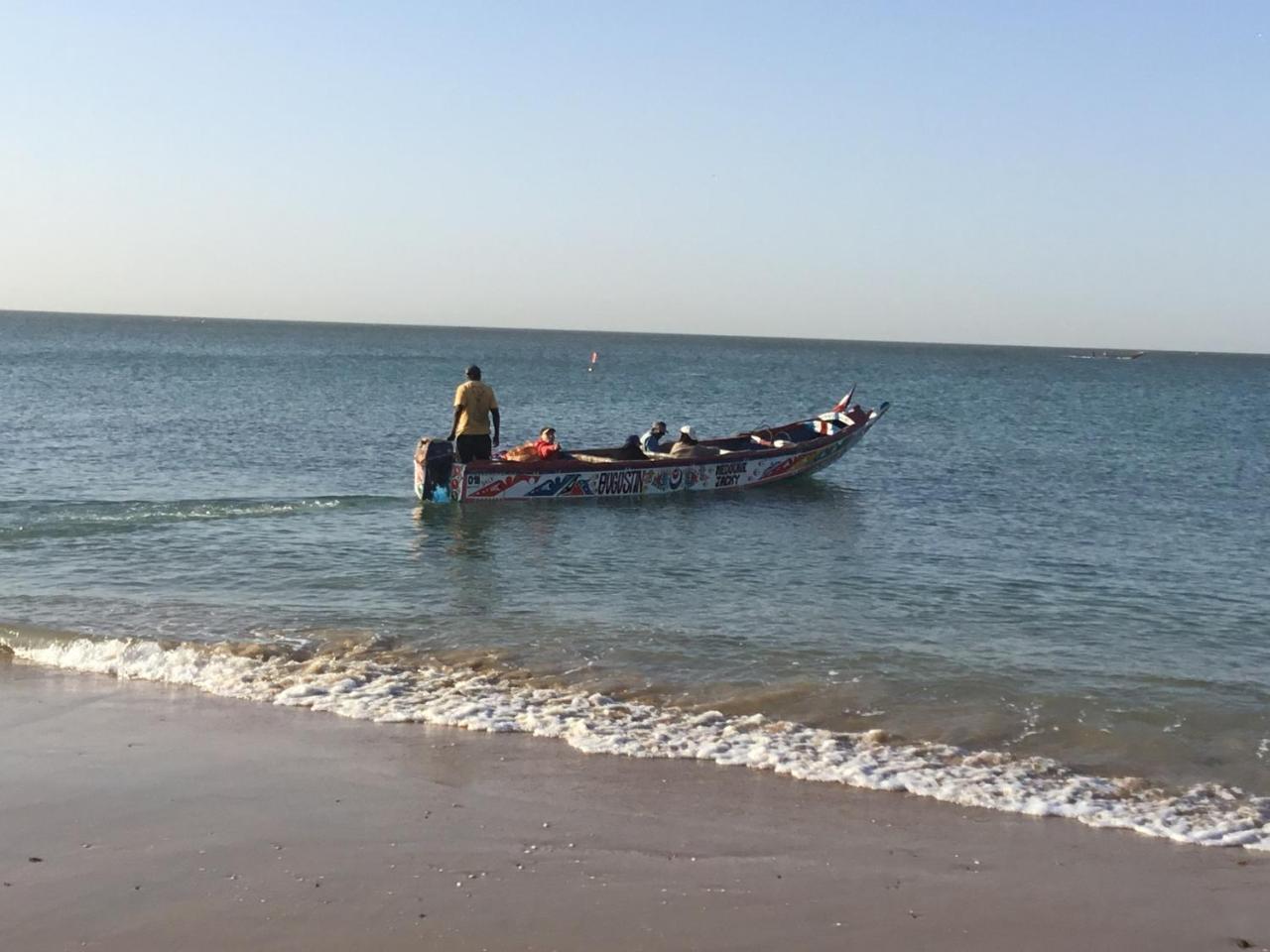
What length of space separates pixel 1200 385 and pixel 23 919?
9285 cm

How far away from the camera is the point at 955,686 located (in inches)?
388

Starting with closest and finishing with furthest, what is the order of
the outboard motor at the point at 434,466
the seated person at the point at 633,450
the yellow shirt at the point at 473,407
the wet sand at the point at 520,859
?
1. the wet sand at the point at 520,859
2. the yellow shirt at the point at 473,407
3. the outboard motor at the point at 434,466
4. the seated person at the point at 633,450

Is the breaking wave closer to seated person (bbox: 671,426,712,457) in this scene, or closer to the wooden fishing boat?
the wooden fishing boat

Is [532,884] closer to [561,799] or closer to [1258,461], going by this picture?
[561,799]

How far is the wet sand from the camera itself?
549 cm

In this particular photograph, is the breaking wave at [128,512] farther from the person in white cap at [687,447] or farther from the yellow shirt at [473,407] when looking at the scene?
the person in white cap at [687,447]

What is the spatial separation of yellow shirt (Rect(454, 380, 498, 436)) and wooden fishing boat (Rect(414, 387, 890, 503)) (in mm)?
414

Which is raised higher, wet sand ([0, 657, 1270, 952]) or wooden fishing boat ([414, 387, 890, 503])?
wooden fishing boat ([414, 387, 890, 503])

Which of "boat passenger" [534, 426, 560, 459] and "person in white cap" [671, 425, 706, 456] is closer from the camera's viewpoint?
"boat passenger" [534, 426, 560, 459]

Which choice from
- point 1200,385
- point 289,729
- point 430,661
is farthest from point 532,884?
point 1200,385

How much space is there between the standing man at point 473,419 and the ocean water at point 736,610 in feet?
2.92

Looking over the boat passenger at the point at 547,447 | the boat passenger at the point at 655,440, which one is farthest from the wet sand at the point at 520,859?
the boat passenger at the point at 655,440

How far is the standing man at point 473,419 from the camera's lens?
18297mm

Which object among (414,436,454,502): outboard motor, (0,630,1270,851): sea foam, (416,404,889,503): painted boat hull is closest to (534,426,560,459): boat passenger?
(416,404,889,503): painted boat hull
